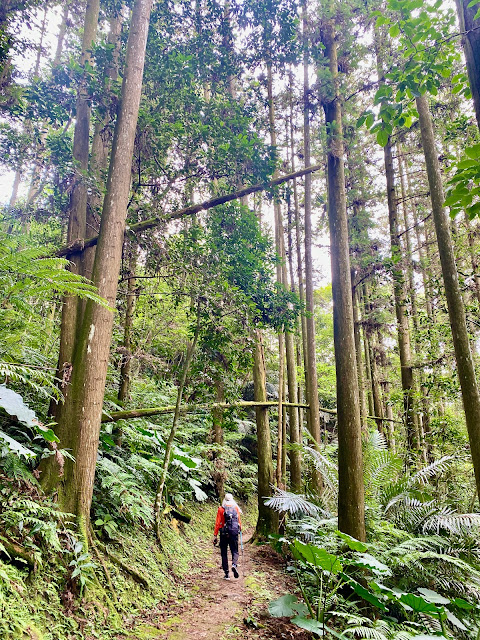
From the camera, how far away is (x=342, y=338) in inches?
193

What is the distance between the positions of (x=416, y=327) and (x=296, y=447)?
4527 millimetres

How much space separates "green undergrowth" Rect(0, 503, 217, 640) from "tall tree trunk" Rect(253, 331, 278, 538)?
273 centimetres

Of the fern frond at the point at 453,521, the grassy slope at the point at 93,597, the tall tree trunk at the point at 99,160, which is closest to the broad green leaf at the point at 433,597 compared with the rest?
the fern frond at the point at 453,521

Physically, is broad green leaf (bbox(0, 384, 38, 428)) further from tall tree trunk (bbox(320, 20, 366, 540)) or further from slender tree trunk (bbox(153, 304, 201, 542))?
tall tree trunk (bbox(320, 20, 366, 540))

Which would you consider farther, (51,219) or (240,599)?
(51,219)

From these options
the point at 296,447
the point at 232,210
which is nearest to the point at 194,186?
the point at 232,210

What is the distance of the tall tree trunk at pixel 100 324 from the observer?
425 centimetres

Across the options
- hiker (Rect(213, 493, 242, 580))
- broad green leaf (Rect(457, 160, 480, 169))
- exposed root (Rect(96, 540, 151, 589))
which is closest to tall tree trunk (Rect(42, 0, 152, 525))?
exposed root (Rect(96, 540, 151, 589))

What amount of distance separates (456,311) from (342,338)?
5.31 ft

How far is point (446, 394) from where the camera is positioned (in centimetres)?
776

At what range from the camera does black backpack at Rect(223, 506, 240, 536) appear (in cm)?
620

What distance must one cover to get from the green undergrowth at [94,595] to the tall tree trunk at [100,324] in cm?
75

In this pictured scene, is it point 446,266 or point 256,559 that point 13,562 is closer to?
point 256,559

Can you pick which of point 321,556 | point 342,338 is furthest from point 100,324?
point 321,556
